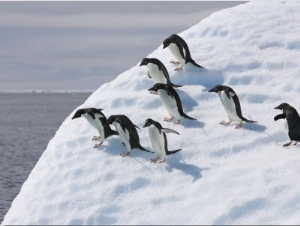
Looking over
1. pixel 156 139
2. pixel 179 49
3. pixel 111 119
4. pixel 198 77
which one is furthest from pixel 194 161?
pixel 179 49

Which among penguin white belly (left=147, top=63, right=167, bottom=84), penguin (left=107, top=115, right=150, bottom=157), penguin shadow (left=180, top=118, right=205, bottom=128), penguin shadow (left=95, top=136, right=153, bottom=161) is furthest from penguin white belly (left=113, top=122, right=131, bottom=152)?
penguin white belly (left=147, top=63, right=167, bottom=84)

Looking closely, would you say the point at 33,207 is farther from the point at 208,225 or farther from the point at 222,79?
the point at 222,79

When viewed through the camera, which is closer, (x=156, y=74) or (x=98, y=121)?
(x=98, y=121)

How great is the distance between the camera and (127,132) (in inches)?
569

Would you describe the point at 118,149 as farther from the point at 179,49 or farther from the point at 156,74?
the point at 179,49

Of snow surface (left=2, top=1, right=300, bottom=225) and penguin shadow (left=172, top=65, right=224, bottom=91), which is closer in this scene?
snow surface (left=2, top=1, right=300, bottom=225)

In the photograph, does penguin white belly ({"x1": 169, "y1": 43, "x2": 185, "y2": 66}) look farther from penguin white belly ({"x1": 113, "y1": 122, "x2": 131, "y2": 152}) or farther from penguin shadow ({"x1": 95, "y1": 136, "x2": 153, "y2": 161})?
penguin white belly ({"x1": 113, "y1": 122, "x2": 131, "y2": 152})

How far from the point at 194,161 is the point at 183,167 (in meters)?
0.33

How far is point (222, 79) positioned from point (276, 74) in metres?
1.44

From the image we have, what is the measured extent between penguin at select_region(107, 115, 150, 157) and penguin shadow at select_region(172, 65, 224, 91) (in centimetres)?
309

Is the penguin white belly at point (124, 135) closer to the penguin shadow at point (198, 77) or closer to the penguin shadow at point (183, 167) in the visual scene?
the penguin shadow at point (183, 167)

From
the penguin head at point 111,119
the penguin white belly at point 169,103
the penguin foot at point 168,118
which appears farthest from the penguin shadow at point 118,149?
the penguin white belly at point 169,103

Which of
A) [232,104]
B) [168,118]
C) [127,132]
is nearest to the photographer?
[127,132]

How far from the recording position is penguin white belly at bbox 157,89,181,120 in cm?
1524
